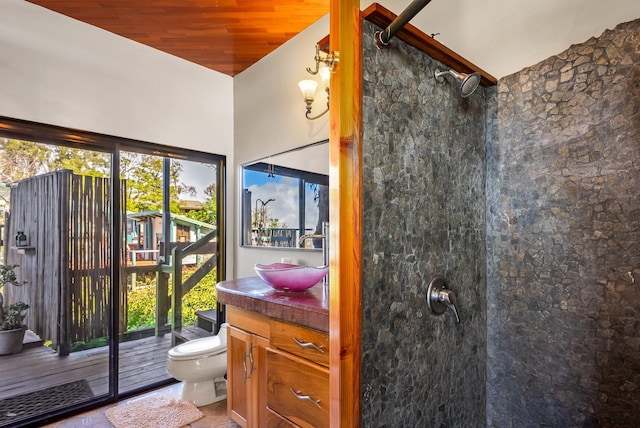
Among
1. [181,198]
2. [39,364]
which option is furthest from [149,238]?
[39,364]

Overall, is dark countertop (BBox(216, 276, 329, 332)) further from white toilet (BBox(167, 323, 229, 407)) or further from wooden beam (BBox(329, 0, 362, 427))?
white toilet (BBox(167, 323, 229, 407))

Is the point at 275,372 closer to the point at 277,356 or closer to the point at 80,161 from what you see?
the point at 277,356

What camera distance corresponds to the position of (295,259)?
95.4 inches

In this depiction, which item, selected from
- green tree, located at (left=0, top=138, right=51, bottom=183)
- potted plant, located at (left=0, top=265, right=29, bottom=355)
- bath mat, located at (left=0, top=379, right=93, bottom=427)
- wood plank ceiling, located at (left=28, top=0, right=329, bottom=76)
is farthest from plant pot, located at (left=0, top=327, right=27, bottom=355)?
wood plank ceiling, located at (left=28, top=0, right=329, bottom=76)

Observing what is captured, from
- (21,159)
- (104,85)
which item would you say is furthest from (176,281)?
(104,85)

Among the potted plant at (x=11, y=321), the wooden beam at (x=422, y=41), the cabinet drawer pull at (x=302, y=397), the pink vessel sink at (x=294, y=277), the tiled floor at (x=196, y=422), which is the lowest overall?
the tiled floor at (x=196, y=422)

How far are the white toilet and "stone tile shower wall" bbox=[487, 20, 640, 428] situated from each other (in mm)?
1725

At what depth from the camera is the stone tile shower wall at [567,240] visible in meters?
1.15

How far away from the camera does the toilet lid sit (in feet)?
7.30

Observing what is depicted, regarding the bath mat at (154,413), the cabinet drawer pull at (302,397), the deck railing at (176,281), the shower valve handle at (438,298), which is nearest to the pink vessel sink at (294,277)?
the cabinet drawer pull at (302,397)

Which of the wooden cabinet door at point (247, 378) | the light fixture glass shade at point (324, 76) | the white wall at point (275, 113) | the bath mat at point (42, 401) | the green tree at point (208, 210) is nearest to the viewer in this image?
the wooden cabinet door at point (247, 378)

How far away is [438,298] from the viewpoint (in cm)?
119

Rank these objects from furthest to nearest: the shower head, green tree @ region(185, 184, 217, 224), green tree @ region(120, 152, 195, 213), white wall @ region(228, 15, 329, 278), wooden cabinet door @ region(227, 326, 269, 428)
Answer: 1. green tree @ region(185, 184, 217, 224)
2. green tree @ region(120, 152, 195, 213)
3. white wall @ region(228, 15, 329, 278)
4. wooden cabinet door @ region(227, 326, 269, 428)
5. the shower head

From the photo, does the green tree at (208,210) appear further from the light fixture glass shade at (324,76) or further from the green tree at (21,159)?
the light fixture glass shade at (324,76)
